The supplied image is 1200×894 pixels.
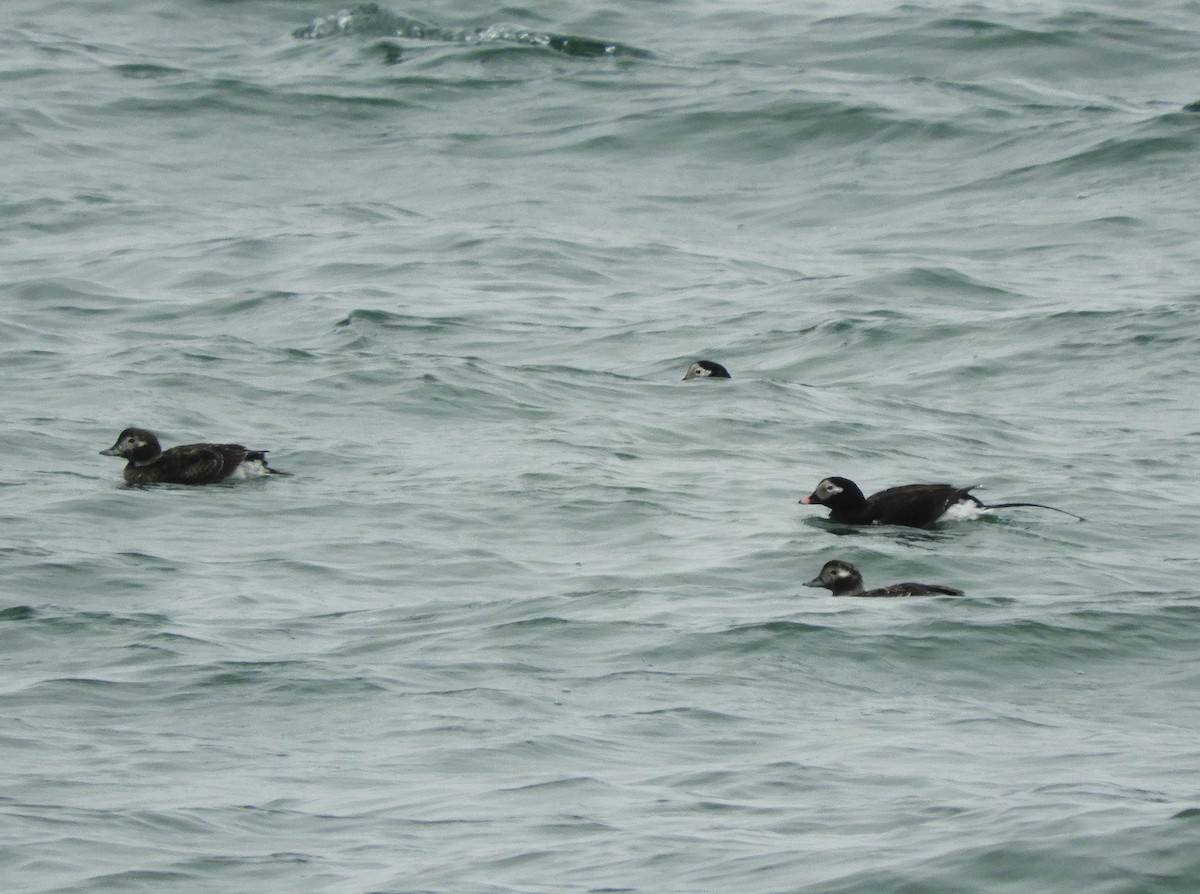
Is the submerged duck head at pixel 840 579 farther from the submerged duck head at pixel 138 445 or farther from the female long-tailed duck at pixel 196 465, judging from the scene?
the submerged duck head at pixel 138 445

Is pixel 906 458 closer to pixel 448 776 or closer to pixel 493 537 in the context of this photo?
pixel 493 537

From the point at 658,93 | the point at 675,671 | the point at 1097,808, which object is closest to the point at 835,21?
the point at 658,93

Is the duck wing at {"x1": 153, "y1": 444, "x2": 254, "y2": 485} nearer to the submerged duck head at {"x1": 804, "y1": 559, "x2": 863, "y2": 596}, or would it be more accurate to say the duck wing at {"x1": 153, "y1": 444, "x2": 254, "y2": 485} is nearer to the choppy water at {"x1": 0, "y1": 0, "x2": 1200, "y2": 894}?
the choppy water at {"x1": 0, "y1": 0, "x2": 1200, "y2": 894}

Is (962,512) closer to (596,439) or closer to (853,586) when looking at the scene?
(853,586)

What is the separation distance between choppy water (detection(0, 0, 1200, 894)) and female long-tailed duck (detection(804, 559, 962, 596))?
1.03ft

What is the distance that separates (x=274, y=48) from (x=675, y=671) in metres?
22.1

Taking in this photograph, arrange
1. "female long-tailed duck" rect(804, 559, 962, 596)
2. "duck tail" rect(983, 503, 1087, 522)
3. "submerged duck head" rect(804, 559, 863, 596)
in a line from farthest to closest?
"duck tail" rect(983, 503, 1087, 522), "submerged duck head" rect(804, 559, 863, 596), "female long-tailed duck" rect(804, 559, 962, 596)

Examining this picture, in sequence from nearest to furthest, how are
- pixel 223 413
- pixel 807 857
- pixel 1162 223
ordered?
pixel 807 857 → pixel 223 413 → pixel 1162 223

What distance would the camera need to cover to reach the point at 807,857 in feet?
24.0

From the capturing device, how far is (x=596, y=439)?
15.2 metres

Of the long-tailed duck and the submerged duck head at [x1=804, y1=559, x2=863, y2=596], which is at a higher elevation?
the submerged duck head at [x1=804, y1=559, x2=863, y2=596]

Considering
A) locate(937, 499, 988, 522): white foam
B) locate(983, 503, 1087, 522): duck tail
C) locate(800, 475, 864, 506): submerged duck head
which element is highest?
locate(800, 475, 864, 506): submerged duck head

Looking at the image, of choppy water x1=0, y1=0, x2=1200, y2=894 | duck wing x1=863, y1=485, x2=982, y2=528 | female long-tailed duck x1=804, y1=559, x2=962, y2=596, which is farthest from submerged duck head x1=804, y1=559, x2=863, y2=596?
duck wing x1=863, y1=485, x2=982, y2=528

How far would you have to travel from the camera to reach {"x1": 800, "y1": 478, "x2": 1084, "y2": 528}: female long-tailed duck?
1289 cm
